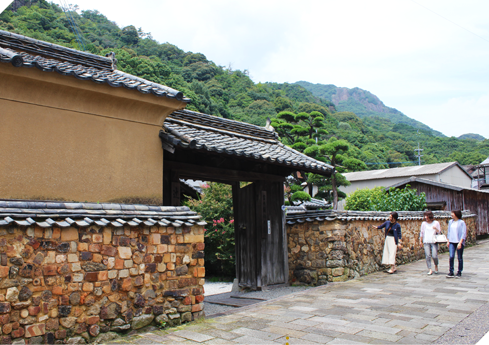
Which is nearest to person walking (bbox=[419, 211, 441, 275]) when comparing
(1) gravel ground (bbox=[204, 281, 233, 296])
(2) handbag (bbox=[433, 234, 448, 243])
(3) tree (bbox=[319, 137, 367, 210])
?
(2) handbag (bbox=[433, 234, 448, 243])

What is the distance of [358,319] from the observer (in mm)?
5988

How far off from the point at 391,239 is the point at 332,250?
2.36m

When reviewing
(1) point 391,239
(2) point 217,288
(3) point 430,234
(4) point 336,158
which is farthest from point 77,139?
(4) point 336,158

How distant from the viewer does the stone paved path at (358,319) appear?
5039 mm

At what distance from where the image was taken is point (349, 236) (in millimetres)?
9969

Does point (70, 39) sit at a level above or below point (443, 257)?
above

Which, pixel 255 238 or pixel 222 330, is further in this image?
pixel 255 238

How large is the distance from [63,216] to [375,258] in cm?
925

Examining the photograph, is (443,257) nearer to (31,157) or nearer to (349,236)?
(349,236)

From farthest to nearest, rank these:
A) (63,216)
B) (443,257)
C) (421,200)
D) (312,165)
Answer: (421,200), (443,257), (312,165), (63,216)

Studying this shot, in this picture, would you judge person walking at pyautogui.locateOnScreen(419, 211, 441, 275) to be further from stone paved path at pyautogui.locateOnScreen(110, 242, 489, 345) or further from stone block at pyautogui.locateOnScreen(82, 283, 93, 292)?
stone block at pyautogui.locateOnScreen(82, 283, 93, 292)

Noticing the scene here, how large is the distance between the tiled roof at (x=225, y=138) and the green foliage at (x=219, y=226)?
3571mm

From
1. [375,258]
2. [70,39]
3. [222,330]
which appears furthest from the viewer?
[70,39]

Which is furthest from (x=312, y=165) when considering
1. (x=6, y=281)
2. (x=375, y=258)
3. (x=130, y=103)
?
(x=6, y=281)
